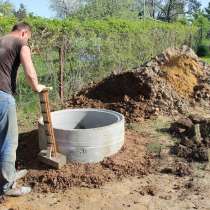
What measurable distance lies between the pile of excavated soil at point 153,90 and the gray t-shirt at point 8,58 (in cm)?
395

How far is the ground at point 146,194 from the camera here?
5336mm

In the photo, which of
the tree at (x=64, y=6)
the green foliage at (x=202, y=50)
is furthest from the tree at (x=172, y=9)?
the green foliage at (x=202, y=50)

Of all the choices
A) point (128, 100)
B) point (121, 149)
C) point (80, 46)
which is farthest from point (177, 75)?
point (121, 149)

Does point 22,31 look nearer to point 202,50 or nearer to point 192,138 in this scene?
point 192,138

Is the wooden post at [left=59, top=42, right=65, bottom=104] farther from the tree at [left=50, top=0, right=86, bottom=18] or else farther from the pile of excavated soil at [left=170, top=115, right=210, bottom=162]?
the tree at [left=50, top=0, right=86, bottom=18]

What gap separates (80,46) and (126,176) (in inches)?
210

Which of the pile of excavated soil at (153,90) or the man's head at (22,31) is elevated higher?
the man's head at (22,31)

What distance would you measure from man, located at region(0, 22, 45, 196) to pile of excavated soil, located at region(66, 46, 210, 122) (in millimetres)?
3829

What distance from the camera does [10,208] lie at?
17.1 ft

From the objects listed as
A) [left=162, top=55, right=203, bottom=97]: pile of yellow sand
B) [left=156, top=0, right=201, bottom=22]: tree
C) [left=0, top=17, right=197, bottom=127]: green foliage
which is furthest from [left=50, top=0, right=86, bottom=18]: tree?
[left=162, top=55, right=203, bottom=97]: pile of yellow sand

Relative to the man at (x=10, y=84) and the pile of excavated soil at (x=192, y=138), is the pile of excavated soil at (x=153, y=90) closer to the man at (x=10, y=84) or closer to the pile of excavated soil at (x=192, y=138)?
the pile of excavated soil at (x=192, y=138)

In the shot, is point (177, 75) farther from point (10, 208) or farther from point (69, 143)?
point (10, 208)

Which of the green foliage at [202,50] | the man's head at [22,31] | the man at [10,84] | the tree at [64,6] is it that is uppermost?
the man's head at [22,31]

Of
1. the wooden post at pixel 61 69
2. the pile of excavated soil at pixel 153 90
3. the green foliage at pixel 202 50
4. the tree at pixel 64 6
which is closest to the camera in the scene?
the pile of excavated soil at pixel 153 90
